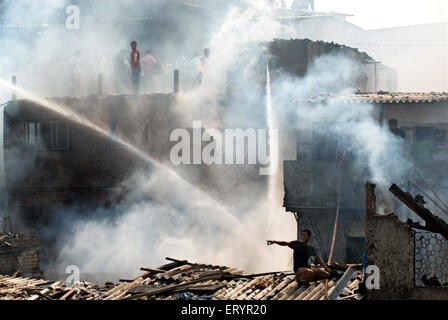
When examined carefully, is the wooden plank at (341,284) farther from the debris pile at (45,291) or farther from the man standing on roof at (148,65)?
the man standing on roof at (148,65)

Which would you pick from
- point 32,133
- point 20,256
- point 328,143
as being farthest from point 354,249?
point 32,133

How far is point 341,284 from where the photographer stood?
33.8ft

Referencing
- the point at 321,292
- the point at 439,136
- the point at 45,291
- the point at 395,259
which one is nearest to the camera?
the point at 395,259

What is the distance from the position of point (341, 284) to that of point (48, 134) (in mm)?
18261

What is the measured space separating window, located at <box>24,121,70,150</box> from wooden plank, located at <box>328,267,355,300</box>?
57.6ft

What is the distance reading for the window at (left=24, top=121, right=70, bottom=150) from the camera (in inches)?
1031

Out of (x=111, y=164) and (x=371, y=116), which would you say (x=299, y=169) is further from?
(x=111, y=164)

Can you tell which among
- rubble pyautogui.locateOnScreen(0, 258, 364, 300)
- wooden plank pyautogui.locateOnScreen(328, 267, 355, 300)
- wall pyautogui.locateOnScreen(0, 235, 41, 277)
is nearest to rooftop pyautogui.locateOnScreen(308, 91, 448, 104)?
rubble pyautogui.locateOnScreen(0, 258, 364, 300)

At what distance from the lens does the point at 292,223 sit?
23953mm

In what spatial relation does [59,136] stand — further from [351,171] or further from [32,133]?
[351,171]

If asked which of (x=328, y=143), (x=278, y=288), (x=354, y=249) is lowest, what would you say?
(x=354, y=249)

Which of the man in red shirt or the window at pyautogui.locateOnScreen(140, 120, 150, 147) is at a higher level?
the man in red shirt

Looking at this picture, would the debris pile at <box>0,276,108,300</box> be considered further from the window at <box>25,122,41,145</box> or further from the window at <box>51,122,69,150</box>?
the window at <box>25,122,41,145</box>

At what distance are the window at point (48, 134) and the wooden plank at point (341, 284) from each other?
17560mm
